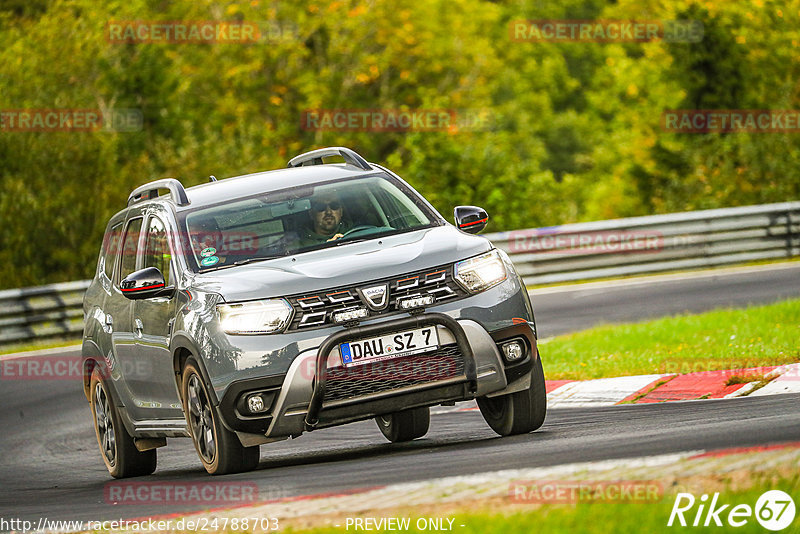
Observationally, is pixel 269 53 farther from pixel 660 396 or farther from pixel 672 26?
pixel 660 396

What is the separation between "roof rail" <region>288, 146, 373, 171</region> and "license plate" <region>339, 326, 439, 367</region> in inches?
79.8

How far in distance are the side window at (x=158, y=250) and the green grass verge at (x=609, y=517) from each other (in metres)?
3.69

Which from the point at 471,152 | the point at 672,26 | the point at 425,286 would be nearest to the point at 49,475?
the point at 425,286

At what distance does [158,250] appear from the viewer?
9141mm

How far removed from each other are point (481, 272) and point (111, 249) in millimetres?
3432

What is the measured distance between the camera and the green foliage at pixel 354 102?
27.2 meters

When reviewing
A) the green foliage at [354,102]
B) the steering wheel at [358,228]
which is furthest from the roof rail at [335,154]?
the green foliage at [354,102]

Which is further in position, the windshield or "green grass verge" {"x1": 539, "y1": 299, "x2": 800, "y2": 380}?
"green grass verge" {"x1": 539, "y1": 299, "x2": 800, "y2": 380}

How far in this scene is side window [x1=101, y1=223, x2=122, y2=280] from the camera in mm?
10117
